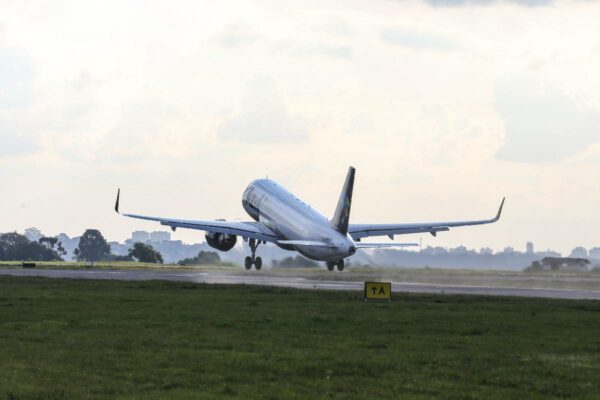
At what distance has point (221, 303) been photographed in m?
51.5

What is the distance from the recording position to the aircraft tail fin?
284 ft

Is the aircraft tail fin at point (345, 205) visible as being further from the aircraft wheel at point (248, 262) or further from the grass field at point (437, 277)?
the aircraft wheel at point (248, 262)

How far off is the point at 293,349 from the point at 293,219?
67422 mm

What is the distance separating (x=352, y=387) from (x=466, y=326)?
1669 centimetres

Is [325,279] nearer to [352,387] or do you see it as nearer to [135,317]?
[135,317]

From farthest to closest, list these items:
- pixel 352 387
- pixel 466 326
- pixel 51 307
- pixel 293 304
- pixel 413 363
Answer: pixel 293 304
pixel 51 307
pixel 466 326
pixel 413 363
pixel 352 387

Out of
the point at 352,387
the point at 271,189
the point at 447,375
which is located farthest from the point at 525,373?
the point at 271,189

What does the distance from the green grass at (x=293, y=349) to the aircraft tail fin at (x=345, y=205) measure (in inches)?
1304

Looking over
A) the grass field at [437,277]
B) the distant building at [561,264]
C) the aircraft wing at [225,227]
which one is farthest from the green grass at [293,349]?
the distant building at [561,264]

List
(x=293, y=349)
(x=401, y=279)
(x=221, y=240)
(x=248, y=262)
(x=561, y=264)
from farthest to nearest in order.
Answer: (x=561, y=264) < (x=221, y=240) < (x=248, y=262) < (x=401, y=279) < (x=293, y=349)

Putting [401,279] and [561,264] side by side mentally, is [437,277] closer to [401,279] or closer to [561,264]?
[401,279]

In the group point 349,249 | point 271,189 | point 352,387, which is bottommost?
point 352,387

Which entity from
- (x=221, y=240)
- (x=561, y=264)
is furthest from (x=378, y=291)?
(x=561, y=264)

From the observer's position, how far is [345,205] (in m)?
86.6
